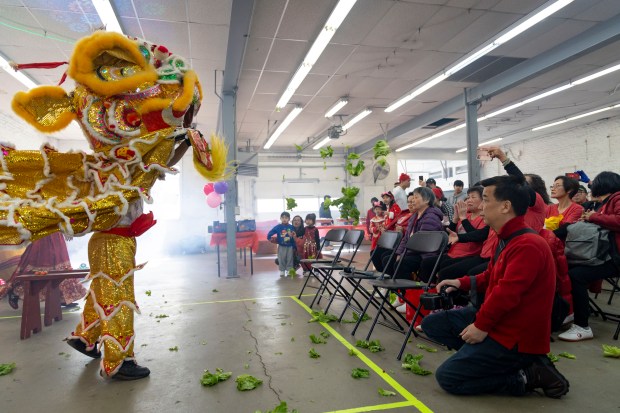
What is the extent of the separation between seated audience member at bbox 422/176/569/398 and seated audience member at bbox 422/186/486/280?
1.16 m

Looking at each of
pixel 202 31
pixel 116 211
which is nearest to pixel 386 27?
pixel 202 31

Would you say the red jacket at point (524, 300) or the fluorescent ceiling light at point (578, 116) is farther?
the fluorescent ceiling light at point (578, 116)

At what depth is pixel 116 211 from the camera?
2.28 meters

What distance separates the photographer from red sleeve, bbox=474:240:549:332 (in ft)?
6.48

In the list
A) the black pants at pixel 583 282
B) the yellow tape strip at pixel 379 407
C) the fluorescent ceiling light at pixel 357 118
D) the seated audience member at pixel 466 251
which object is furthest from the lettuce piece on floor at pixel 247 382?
the fluorescent ceiling light at pixel 357 118

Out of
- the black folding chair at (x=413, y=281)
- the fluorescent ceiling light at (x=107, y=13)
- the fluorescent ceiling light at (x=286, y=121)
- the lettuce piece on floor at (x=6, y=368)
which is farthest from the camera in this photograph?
the fluorescent ceiling light at (x=286, y=121)

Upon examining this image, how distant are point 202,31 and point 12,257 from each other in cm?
444

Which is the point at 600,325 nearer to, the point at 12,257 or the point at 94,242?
the point at 94,242

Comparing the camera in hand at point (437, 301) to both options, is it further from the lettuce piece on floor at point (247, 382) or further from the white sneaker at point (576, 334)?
the white sneaker at point (576, 334)

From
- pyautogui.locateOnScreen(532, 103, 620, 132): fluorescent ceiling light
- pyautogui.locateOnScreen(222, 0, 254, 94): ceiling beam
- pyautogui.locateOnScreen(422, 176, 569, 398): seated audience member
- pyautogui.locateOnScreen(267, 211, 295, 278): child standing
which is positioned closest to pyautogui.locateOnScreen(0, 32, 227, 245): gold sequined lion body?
pyautogui.locateOnScreen(422, 176, 569, 398): seated audience member

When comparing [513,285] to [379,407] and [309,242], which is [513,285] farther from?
[309,242]

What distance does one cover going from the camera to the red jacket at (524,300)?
1.98 m

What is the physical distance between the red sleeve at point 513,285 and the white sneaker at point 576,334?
1.52m

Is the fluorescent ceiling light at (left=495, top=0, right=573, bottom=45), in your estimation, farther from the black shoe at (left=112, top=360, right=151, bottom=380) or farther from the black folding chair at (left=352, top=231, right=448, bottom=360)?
the black shoe at (left=112, top=360, right=151, bottom=380)
